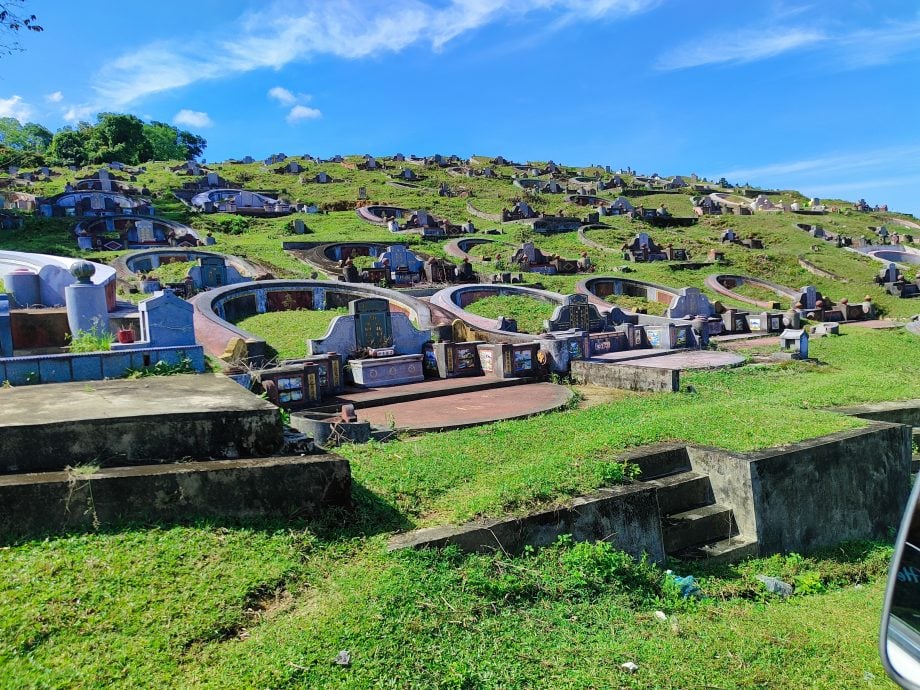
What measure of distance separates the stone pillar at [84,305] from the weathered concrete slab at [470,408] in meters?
4.39

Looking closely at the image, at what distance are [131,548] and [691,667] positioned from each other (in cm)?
366

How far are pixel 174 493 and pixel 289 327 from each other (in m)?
12.0

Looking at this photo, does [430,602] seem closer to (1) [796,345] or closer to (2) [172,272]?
(1) [796,345]

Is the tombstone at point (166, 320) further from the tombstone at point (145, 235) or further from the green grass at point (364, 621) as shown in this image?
the tombstone at point (145, 235)

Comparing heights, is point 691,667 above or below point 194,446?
below

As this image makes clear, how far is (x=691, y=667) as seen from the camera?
399cm

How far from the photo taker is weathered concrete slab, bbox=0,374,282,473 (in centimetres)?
481

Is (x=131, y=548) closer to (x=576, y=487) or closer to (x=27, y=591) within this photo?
(x=27, y=591)

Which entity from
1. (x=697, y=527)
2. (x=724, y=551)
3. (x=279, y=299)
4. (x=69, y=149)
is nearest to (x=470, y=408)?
(x=697, y=527)

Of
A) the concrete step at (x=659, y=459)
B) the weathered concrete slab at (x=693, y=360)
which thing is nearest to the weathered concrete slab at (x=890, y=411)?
the concrete step at (x=659, y=459)

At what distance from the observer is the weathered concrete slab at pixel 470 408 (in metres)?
10.0

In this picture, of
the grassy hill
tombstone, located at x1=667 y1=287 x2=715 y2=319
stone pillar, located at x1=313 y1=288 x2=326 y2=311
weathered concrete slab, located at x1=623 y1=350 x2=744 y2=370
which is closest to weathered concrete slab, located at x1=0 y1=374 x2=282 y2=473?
the grassy hill

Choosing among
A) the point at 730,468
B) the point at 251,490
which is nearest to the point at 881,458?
the point at 730,468

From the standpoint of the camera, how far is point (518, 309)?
20.6 m
